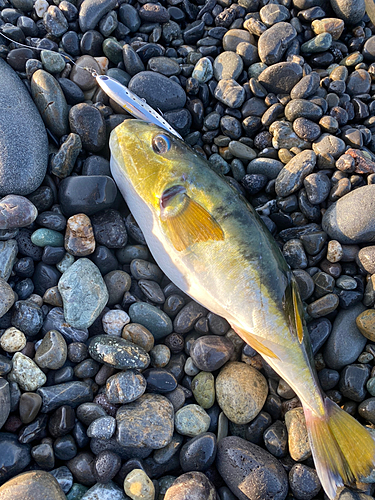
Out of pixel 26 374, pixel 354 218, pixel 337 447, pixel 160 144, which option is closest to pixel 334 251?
pixel 354 218

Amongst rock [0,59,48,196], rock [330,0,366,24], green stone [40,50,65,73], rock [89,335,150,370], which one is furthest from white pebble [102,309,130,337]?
rock [330,0,366,24]

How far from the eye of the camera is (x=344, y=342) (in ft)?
12.0

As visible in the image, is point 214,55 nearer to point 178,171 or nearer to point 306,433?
point 178,171

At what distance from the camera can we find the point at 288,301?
3291 millimetres

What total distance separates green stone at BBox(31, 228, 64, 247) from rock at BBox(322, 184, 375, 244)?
2891 mm

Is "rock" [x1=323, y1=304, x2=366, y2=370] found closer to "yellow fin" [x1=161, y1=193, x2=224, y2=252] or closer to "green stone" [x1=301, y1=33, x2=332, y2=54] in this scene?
"yellow fin" [x1=161, y1=193, x2=224, y2=252]

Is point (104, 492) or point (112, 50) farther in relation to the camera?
point (112, 50)

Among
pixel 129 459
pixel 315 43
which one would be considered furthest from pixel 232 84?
pixel 129 459

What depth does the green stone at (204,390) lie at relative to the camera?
3506mm

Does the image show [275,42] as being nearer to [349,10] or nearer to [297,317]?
[349,10]

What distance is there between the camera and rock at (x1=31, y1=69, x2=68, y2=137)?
4012 millimetres

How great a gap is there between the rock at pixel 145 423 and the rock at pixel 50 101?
3.00 metres

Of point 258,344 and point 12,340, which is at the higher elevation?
point 258,344

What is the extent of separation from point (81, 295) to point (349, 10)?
5.12m
